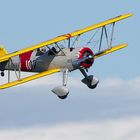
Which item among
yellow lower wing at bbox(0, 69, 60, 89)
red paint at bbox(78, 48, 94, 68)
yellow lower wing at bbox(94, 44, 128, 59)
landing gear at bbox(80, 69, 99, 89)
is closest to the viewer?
yellow lower wing at bbox(0, 69, 60, 89)

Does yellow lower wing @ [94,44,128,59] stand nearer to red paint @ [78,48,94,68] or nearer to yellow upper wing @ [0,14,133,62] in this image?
yellow upper wing @ [0,14,133,62]

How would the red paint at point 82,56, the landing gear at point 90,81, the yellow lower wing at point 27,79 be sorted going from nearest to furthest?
the yellow lower wing at point 27,79
the red paint at point 82,56
the landing gear at point 90,81

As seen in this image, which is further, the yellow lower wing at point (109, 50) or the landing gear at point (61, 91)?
the yellow lower wing at point (109, 50)

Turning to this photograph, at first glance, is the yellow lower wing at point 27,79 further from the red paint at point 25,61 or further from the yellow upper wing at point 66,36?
the red paint at point 25,61

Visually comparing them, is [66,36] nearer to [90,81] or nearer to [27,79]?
[90,81]

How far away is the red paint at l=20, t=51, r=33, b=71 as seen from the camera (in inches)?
1925

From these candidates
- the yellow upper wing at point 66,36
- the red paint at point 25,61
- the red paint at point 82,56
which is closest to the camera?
the yellow upper wing at point 66,36

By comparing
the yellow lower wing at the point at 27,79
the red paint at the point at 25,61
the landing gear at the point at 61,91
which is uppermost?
the red paint at the point at 25,61

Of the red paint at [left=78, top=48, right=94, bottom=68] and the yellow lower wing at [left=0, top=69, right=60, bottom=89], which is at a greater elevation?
the red paint at [left=78, top=48, right=94, bottom=68]

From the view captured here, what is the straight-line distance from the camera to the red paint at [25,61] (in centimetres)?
4891

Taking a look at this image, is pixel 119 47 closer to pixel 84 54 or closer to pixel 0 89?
pixel 84 54

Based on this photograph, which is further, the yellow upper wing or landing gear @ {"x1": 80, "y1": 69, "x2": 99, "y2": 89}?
landing gear @ {"x1": 80, "y1": 69, "x2": 99, "y2": 89}

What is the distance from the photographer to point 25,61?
49.1 metres

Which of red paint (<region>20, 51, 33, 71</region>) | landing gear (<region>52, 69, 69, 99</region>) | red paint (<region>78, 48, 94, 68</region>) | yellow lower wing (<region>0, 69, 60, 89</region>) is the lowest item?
landing gear (<region>52, 69, 69, 99</region>)
